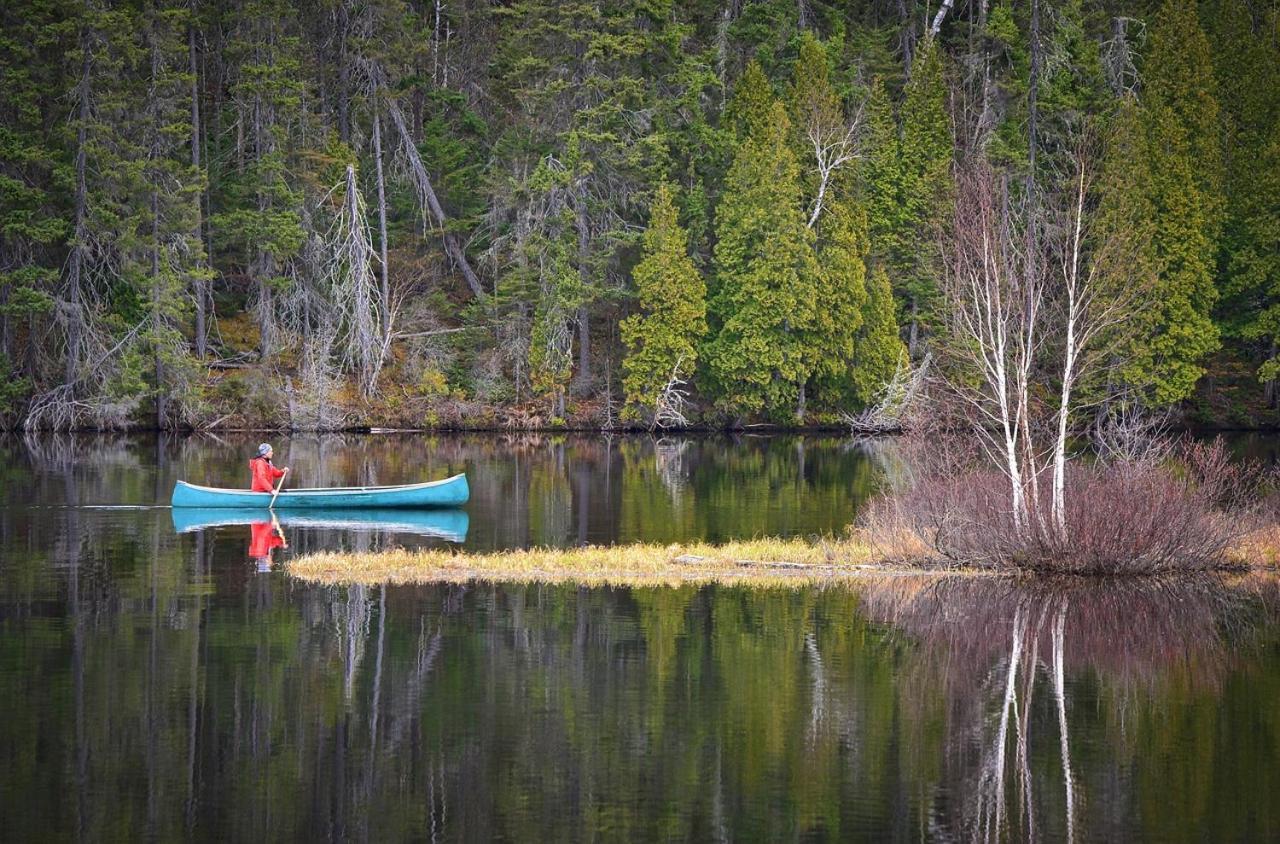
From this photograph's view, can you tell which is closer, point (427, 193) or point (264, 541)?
point (264, 541)

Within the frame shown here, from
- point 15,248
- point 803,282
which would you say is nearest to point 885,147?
point 803,282

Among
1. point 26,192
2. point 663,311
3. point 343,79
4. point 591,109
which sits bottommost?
point 663,311

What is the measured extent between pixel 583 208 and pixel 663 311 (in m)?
4.93

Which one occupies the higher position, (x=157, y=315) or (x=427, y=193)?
(x=427, y=193)

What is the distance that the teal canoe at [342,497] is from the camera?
33438 mm

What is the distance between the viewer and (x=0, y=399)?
180 feet

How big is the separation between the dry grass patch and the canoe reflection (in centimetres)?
452

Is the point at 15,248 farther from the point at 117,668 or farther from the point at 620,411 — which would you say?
the point at 117,668

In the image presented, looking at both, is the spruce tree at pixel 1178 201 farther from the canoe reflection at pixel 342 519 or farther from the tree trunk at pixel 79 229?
the tree trunk at pixel 79 229

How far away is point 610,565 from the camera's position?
25.0 meters

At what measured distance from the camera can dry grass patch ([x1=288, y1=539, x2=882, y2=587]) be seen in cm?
2414

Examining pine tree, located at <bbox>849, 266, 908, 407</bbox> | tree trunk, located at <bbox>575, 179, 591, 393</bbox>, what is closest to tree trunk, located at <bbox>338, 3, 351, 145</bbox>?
tree trunk, located at <bbox>575, 179, 591, 393</bbox>

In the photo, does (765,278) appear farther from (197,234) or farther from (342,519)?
(342,519)

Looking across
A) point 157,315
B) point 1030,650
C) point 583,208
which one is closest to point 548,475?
point 157,315
